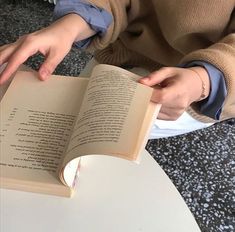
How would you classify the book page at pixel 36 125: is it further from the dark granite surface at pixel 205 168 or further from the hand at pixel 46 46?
the dark granite surface at pixel 205 168

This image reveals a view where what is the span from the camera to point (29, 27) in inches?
56.6

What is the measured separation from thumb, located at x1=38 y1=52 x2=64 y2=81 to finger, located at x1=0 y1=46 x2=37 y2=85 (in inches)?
1.0

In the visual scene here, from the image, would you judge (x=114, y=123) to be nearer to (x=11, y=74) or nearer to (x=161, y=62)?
(x=11, y=74)

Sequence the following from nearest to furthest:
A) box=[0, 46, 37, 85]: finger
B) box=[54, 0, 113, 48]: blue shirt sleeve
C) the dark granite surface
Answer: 1. box=[0, 46, 37, 85]: finger
2. box=[54, 0, 113, 48]: blue shirt sleeve
3. the dark granite surface

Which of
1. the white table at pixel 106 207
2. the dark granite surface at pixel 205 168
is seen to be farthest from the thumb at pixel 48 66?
the dark granite surface at pixel 205 168

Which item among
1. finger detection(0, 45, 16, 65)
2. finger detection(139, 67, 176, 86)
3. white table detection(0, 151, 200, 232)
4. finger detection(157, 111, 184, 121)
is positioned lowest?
white table detection(0, 151, 200, 232)

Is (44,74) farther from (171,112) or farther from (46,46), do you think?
(171,112)

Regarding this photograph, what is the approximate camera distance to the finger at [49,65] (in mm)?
Result: 540

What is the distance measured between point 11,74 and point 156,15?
315mm

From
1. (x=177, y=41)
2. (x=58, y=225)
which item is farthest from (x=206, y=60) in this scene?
(x=58, y=225)

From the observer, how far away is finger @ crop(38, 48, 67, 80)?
1.77 feet

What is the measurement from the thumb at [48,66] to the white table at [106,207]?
0.12 metres

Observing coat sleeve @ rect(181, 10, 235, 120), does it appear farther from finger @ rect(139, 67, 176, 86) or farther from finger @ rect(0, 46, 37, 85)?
finger @ rect(0, 46, 37, 85)

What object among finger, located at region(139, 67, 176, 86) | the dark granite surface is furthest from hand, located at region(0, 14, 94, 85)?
the dark granite surface
